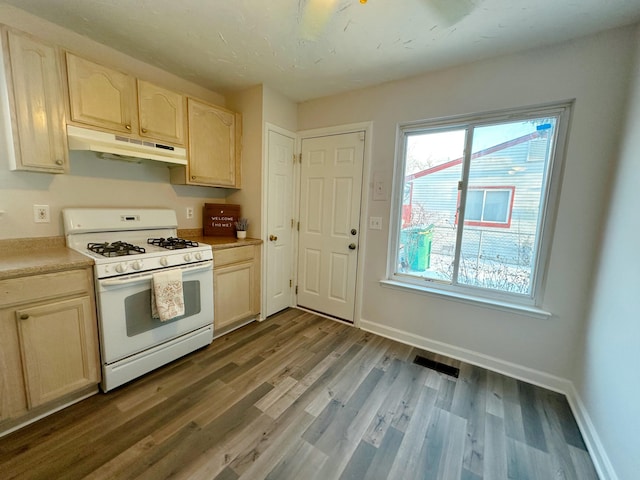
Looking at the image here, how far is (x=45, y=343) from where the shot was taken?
58.6 inches

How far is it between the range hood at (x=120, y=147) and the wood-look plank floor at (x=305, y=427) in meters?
1.66

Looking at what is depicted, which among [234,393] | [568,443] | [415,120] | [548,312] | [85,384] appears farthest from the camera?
[415,120]

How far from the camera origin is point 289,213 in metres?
3.09

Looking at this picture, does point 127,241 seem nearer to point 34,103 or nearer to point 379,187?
point 34,103

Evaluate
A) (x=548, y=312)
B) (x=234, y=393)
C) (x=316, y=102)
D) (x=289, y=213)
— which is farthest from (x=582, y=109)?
(x=234, y=393)

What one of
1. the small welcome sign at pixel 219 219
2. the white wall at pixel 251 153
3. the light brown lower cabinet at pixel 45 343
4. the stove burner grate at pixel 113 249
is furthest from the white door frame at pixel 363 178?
the light brown lower cabinet at pixel 45 343

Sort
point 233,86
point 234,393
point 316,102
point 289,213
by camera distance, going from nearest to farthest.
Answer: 1. point 234,393
2. point 233,86
3. point 316,102
4. point 289,213

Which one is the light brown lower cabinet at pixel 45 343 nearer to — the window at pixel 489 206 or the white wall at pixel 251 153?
the white wall at pixel 251 153

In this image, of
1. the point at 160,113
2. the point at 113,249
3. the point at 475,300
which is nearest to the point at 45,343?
the point at 113,249

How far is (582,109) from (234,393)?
3.04 m

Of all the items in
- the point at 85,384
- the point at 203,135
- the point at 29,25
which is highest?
the point at 29,25

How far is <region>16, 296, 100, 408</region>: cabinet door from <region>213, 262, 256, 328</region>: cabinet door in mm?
902

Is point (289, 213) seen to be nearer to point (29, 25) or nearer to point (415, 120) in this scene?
point (415, 120)

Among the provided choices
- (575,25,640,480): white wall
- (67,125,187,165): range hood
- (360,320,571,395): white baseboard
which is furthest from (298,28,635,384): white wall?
(67,125,187,165): range hood
